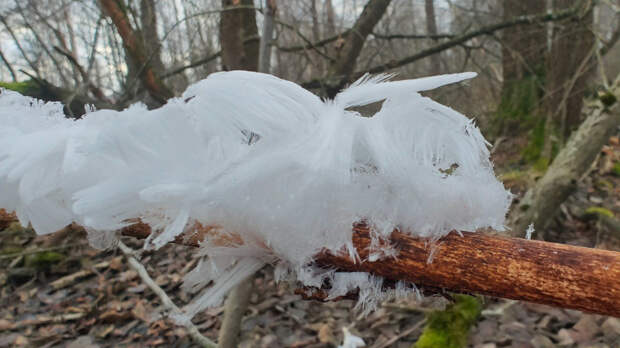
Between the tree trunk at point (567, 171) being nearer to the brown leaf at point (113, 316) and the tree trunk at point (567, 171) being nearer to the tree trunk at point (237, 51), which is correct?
the tree trunk at point (237, 51)

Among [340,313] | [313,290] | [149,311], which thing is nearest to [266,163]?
[313,290]

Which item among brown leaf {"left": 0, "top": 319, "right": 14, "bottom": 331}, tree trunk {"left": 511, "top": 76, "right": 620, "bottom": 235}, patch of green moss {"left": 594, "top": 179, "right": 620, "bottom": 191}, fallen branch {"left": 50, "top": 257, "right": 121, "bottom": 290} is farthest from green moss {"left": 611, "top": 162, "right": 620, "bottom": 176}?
brown leaf {"left": 0, "top": 319, "right": 14, "bottom": 331}

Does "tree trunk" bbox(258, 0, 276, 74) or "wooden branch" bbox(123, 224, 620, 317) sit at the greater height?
"tree trunk" bbox(258, 0, 276, 74)

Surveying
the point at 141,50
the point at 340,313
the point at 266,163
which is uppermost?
the point at 141,50

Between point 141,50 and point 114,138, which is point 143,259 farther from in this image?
point 114,138

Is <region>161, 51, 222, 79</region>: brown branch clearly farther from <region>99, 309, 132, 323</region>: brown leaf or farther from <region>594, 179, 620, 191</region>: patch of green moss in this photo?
<region>594, 179, 620, 191</region>: patch of green moss

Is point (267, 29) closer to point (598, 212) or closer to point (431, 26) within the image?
point (598, 212)

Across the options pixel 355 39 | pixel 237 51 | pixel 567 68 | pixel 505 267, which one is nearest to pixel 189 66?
pixel 237 51
